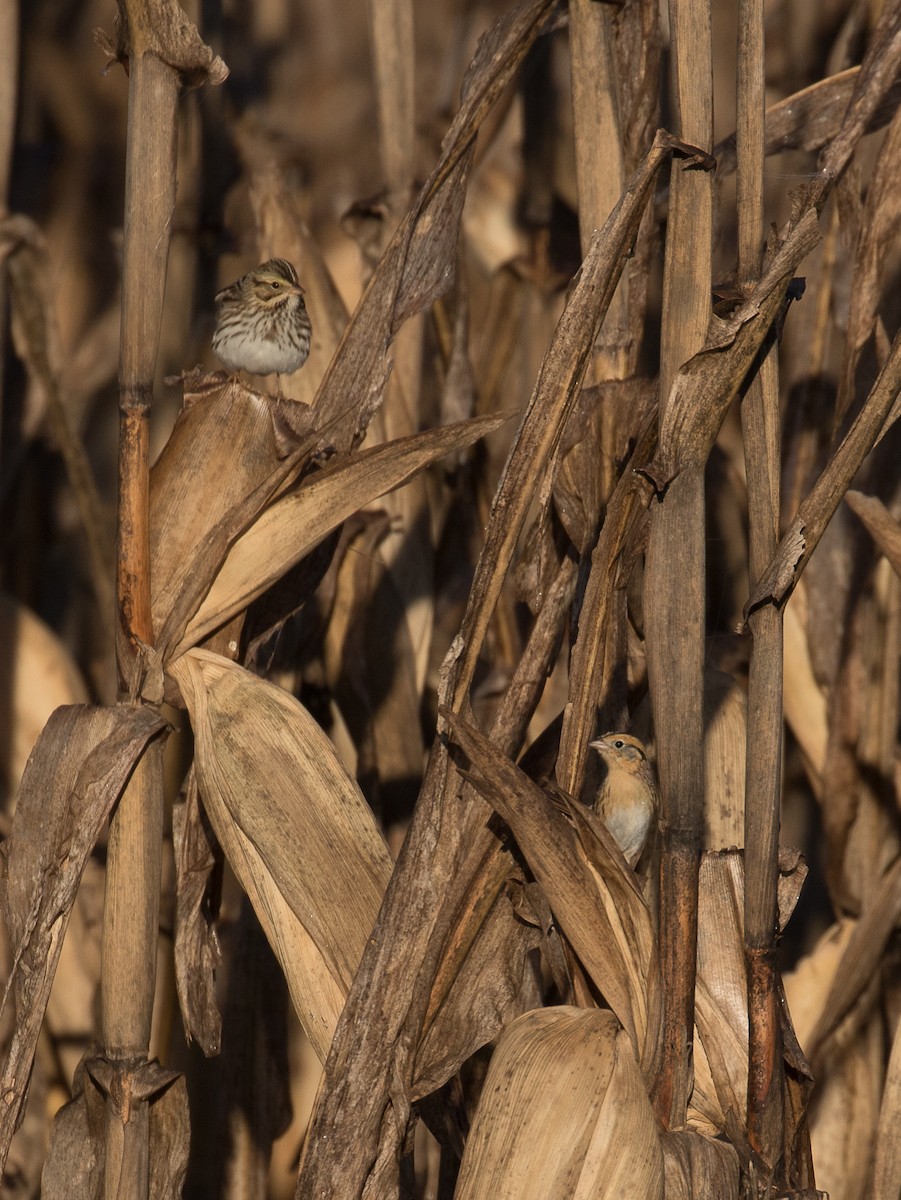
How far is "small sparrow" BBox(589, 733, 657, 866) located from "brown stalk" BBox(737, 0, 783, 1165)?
592mm

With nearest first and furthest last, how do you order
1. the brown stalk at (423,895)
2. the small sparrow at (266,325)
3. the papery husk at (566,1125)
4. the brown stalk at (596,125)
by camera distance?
the papery husk at (566,1125) < the brown stalk at (423,895) < the brown stalk at (596,125) < the small sparrow at (266,325)

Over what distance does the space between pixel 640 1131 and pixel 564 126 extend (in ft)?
7.65

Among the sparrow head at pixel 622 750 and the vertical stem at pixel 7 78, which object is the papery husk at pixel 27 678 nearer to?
the vertical stem at pixel 7 78

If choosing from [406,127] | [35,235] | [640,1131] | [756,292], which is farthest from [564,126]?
[640,1131]

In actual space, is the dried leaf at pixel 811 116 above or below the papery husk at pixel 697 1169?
above

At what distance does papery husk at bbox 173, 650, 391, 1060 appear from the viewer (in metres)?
1.43

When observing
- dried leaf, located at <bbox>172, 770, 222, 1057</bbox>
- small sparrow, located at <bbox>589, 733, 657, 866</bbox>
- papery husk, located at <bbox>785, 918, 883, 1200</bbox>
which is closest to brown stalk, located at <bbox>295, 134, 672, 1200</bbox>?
dried leaf, located at <bbox>172, 770, 222, 1057</bbox>

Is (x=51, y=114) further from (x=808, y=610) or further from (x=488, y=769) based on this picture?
(x=488, y=769)

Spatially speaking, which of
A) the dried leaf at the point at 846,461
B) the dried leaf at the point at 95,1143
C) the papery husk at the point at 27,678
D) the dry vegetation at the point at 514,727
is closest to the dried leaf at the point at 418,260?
the dry vegetation at the point at 514,727

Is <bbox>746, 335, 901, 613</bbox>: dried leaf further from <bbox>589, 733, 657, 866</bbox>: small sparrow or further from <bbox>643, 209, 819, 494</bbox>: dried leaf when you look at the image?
<bbox>589, 733, 657, 866</bbox>: small sparrow

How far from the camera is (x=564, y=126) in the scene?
301cm

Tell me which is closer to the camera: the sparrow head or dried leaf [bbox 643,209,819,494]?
dried leaf [bbox 643,209,819,494]

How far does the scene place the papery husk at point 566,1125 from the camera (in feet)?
4.04

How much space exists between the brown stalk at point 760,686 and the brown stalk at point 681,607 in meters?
0.04
